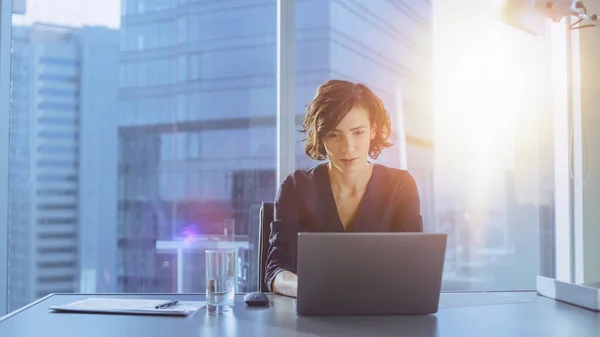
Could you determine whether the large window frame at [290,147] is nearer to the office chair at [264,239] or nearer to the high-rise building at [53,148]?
the high-rise building at [53,148]

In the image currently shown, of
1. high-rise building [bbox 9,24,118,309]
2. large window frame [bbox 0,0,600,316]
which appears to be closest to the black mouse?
large window frame [bbox 0,0,600,316]

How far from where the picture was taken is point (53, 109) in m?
2.94

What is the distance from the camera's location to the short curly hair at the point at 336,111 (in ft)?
6.12

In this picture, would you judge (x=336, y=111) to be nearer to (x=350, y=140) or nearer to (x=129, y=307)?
(x=350, y=140)

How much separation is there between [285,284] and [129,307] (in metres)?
0.43

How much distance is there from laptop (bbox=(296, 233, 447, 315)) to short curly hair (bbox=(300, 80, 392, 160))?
2.44 feet

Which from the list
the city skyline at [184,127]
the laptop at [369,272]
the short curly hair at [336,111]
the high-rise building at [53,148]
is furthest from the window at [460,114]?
the laptop at [369,272]

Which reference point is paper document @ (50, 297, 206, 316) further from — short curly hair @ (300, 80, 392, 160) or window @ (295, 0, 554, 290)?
window @ (295, 0, 554, 290)

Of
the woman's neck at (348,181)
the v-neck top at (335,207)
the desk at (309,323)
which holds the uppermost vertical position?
the woman's neck at (348,181)

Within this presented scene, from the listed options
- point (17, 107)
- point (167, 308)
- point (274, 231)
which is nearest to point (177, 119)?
point (17, 107)

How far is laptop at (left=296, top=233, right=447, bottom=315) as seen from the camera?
1.18 meters

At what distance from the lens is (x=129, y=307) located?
4.31ft

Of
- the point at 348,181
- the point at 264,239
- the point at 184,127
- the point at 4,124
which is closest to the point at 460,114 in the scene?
the point at 348,181

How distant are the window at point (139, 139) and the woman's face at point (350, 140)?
111 cm
